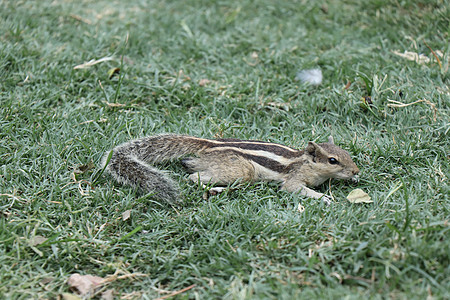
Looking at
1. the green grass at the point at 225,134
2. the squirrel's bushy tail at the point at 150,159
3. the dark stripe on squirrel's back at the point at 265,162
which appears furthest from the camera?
the dark stripe on squirrel's back at the point at 265,162

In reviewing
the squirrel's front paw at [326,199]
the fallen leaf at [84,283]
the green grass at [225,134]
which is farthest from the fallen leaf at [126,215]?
the squirrel's front paw at [326,199]

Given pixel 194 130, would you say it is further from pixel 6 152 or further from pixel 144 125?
pixel 6 152

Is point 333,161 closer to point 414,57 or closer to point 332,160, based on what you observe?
point 332,160

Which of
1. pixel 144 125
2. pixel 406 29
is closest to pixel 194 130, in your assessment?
pixel 144 125

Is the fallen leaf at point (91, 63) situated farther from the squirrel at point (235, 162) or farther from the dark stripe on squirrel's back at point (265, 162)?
the dark stripe on squirrel's back at point (265, 162)

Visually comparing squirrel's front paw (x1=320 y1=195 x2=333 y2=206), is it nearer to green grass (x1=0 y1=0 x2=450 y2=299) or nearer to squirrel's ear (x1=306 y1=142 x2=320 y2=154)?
green grass (x1=0 y1=0 x2=450 y2=299)

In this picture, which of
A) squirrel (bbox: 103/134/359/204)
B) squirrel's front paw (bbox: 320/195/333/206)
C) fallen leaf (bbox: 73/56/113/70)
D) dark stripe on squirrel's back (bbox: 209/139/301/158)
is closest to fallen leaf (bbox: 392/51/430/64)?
squirrel (bbox: 103/134/359/204)
